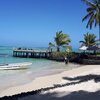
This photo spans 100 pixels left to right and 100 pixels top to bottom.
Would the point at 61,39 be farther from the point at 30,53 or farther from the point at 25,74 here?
the point at 25,74

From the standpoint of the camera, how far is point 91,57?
5250cm

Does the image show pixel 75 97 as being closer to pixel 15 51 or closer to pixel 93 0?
pixel 93 0

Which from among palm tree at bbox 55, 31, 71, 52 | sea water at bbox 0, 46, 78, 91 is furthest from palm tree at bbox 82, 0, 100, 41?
palm tree at bbox 55, 31, 71, 52

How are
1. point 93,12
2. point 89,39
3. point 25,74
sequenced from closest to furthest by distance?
1. point 25,74
2. point 93,12
3. point 89,39

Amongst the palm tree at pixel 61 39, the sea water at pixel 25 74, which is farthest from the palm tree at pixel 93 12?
the palm tree at pixel 61 39

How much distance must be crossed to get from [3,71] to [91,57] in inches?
715

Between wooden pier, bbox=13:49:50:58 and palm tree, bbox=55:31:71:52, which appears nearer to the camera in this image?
wooden pier, bbox=13:49:50:58

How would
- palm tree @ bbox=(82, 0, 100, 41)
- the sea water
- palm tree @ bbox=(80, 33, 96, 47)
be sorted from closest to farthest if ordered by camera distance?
the sea water
palm tree @ bbox=(82, 0, 100, 41)
palm tree @ bbox=(80, 33, 96, 47)

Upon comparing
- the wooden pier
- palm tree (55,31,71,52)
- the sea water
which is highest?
palm tree (55,31,71,52)

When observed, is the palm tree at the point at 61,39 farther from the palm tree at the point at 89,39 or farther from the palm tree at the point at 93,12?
the palm tree at the point at 93,12

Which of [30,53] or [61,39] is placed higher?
[61,39]

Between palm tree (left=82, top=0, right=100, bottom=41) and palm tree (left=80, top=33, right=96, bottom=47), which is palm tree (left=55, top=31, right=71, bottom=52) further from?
palm tree (left=82, top=0, right=100, bottom=41)

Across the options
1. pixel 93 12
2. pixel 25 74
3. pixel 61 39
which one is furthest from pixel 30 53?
pixel 25 74

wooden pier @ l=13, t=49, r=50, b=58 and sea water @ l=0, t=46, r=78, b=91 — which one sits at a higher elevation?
wooden pier @ l=13, t=49, r=50, b=58
